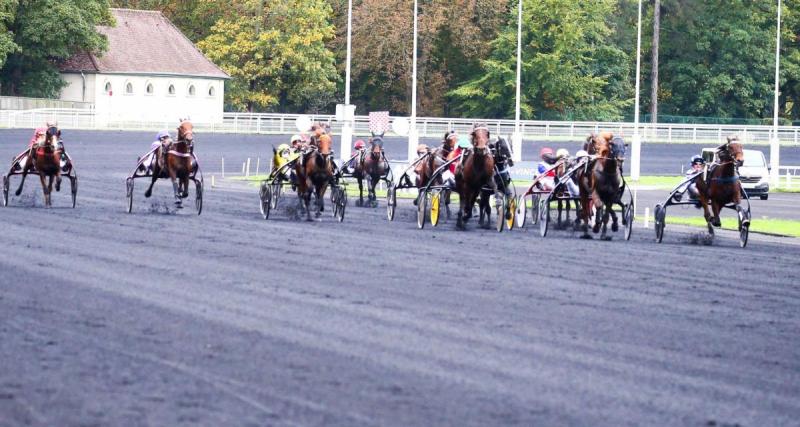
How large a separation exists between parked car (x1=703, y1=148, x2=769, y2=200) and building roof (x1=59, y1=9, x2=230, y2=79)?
40825 millimetres

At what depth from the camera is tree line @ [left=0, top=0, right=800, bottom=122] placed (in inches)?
3287

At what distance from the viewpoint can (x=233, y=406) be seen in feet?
30.9

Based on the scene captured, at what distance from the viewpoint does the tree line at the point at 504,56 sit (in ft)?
274

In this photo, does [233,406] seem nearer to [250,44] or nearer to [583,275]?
[583,275]

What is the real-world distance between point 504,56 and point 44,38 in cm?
2340

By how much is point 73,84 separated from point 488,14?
2163cm

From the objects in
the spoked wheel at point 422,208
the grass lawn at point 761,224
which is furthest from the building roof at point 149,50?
the spoked wheel at point 422,208

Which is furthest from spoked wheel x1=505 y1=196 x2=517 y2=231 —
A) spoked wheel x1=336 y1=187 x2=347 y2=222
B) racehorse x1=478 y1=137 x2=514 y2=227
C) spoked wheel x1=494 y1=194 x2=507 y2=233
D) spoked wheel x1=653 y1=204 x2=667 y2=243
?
spoked wheel x1=653 y1=204 x2=667 y2=243

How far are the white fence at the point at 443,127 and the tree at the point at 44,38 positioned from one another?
6024 mm

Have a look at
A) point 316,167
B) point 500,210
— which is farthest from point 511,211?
point 316,167

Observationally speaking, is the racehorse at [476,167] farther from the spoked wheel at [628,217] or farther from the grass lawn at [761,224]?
the grass lawn at [761,224]

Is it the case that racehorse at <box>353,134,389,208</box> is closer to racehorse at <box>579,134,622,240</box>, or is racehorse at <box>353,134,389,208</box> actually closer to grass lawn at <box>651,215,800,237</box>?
grass lawn at <box>651,215,800,237</box>

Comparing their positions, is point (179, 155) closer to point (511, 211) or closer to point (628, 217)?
point (511, 211)

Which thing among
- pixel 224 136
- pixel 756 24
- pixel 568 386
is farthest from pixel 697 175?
pixel 756 24
